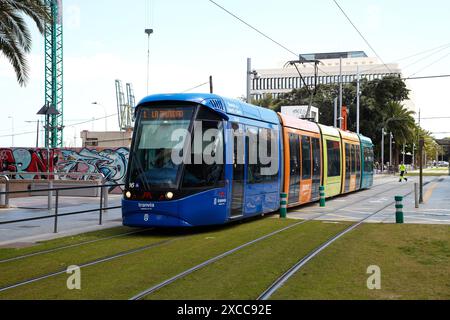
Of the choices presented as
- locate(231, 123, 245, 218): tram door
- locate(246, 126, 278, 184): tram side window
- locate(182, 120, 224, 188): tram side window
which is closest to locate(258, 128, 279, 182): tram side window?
locate(246, 126, 278, 184): tram side window

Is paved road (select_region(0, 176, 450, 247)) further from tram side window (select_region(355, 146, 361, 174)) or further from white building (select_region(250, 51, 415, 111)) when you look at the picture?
white building (select_region(250, 51, 415, 111))

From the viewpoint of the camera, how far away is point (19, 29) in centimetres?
1895

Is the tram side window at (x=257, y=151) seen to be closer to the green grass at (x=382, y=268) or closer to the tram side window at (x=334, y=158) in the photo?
the green grass at (x=382, y=268)

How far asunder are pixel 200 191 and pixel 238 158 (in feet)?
6.16

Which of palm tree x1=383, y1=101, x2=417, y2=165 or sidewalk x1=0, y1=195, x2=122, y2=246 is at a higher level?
palm tree x1=383, y1=101, x2=417, y2=165

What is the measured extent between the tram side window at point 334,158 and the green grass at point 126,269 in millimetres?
11685

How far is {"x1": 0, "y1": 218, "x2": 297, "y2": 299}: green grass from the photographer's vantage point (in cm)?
771

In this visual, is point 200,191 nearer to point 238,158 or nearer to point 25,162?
point 238,158

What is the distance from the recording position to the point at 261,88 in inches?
5782

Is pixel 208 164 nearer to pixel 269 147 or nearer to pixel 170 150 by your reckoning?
pixel 170 150

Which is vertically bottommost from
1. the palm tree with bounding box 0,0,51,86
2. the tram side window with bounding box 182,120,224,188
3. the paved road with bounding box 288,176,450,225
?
the paved road with bounding box 288,176,450,225

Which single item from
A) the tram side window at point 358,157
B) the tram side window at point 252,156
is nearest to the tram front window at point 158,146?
the tram side window at point 252,156

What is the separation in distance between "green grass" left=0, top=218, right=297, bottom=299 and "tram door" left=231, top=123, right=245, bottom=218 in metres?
1.01

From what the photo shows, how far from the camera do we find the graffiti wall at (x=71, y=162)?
33750 millimetres
